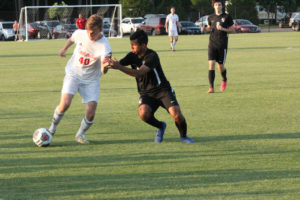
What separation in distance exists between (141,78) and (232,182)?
2565mm

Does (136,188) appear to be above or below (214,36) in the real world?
below

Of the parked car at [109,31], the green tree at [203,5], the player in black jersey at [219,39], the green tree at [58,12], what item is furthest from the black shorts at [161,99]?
the green tree at [203,5]

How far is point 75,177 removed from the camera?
6.37 meters

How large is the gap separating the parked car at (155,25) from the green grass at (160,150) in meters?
42.2

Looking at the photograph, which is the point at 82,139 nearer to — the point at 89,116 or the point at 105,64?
the point at 89,116

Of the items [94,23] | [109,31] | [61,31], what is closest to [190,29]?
[109,31]

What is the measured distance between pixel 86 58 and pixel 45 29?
139 feet

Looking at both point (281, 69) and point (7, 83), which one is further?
point (281, 69)

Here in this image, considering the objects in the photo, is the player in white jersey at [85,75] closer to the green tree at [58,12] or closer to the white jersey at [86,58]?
the white jersey at [86,58]

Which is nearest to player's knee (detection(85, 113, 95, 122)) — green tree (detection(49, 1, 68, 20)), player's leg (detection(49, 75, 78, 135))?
player's leg (detection(49, 75, 78, 135))

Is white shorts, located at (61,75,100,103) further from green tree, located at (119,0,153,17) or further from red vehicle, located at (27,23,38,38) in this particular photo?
green tree, located at (119,0,153,17)

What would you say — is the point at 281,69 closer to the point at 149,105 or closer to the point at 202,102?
the point at 202,102

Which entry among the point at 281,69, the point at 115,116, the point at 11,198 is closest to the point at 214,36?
the point at 115,116

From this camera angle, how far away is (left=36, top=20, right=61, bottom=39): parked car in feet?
162
